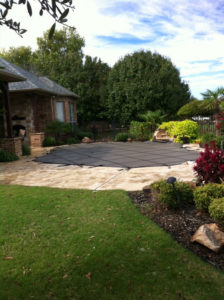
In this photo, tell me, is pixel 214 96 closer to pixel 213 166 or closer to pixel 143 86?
pixel 143 86

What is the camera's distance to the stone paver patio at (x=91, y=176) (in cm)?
527

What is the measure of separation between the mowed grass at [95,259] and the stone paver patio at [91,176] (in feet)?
4.38

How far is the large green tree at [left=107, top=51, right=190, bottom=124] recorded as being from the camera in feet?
61.8

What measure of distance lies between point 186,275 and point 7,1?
108 inches

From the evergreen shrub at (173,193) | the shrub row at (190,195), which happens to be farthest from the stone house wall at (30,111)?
the shrub row at (190,195)

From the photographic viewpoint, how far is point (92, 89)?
75.6ft

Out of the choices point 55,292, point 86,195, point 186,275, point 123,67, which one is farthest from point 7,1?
point 123,67

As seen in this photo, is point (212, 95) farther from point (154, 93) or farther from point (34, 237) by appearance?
point (34, 237)

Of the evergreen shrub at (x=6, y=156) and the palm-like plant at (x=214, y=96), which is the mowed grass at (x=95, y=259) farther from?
the palm-like plant at (x=214, y=96)

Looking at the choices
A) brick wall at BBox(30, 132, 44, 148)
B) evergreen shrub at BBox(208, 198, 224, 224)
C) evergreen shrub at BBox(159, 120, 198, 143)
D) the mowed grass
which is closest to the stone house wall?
brick wall at BBox(30, 132, 44, 148)

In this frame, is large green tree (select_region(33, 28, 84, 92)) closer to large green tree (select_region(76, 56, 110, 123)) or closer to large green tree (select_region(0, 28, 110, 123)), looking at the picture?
large green tree (select_region(0, 28, 110, 123))

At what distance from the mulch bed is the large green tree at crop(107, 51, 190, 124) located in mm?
15701

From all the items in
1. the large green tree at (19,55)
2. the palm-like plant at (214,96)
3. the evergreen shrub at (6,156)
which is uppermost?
the large green tree at (19,55)

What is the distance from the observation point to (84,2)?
1966 millimetres
